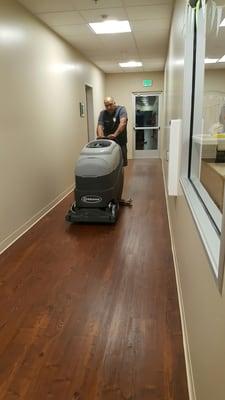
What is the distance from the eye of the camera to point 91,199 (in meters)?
3.55

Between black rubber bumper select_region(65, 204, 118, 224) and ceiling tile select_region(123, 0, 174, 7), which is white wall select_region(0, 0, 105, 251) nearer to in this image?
black rubber bumper select_region(65, 204, 118, 224)

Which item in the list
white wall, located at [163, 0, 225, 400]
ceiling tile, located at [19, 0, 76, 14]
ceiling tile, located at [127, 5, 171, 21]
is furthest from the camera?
ceiling tile, located at [127, 5, 171, 21]

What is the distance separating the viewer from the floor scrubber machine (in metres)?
3.49

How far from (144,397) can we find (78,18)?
4315 mm

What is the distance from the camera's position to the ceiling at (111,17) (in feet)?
11.6

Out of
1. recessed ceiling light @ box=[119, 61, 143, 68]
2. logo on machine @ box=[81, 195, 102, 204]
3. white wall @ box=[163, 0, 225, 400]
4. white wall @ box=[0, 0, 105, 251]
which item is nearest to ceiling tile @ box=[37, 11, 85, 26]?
white wall @ box=[0, 0, 105, 251]

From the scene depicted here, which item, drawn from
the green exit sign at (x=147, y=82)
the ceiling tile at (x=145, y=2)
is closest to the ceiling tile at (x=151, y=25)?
the ceiling tile at (x=145, y=2)

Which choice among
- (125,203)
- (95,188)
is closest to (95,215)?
(95,188)

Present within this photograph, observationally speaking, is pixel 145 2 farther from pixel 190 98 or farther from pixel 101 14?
pixel 190 98

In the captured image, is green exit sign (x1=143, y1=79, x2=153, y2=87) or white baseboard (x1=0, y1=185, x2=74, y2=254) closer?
white baseboard (x1=0, y1=185, x2=74, y2=254)

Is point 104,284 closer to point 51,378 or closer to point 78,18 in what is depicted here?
point 51,378

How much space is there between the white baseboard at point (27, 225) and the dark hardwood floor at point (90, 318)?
0.09 meters

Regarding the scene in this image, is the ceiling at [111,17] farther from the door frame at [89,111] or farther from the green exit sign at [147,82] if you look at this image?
the green exit sign at [147,82]

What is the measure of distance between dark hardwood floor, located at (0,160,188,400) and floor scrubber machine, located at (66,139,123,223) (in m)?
0.23
